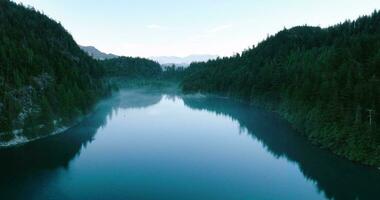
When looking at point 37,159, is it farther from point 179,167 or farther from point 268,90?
point 268,90

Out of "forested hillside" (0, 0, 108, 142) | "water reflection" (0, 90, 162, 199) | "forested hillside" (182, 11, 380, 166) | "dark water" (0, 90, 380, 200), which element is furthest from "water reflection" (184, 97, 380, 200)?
"forested hillside" (0, 0, 108, 142)

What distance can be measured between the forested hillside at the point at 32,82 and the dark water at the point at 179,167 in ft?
17.6

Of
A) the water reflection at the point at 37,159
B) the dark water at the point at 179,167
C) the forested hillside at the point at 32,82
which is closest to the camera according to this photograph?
the dark water at the point at 179,167

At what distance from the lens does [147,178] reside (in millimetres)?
46531

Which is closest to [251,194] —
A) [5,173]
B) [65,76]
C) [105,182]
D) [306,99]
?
[105,182]

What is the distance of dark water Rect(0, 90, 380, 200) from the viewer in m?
41.4

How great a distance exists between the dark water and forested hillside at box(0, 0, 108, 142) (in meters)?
5.37

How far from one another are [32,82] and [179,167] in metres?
49.3

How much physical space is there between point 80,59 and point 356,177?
422 ft

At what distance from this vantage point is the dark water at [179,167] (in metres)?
41.4

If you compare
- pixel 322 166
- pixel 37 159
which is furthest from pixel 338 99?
pixel 37 159

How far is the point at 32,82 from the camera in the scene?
7925 cm

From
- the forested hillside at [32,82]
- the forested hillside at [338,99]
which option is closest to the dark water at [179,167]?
the forested hillside at [338,99]

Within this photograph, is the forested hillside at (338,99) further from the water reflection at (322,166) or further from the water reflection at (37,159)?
the water reflection at (37,159)
